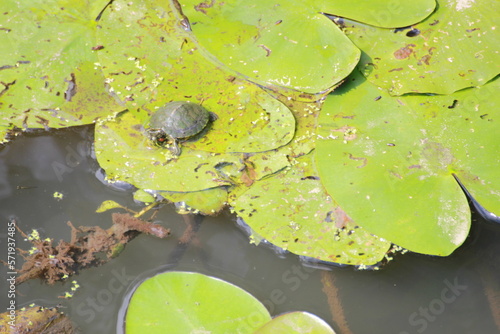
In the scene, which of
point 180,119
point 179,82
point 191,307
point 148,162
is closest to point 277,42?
point 179,82

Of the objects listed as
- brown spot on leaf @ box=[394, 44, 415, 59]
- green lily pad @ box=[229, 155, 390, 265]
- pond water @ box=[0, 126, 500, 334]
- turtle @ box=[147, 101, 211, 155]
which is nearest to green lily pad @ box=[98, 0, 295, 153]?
turtle @ box=[147, 101, 211, 155]

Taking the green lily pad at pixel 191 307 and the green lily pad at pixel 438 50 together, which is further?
the green lily pad at pixel 438 50

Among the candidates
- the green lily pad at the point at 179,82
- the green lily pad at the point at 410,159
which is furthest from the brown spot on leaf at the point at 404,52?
the green lily pad at the point at 179,82

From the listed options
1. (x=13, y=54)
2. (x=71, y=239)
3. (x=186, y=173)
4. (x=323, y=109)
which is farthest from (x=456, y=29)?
(x=13, y=54)

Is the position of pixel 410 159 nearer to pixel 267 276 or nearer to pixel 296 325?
pixel 267 276

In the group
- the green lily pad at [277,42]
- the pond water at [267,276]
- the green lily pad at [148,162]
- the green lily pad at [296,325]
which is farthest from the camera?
the green lily pad at [277,42]

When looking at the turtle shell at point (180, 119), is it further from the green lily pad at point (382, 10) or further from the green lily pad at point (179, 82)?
the green lily pad at point (382, 10)
